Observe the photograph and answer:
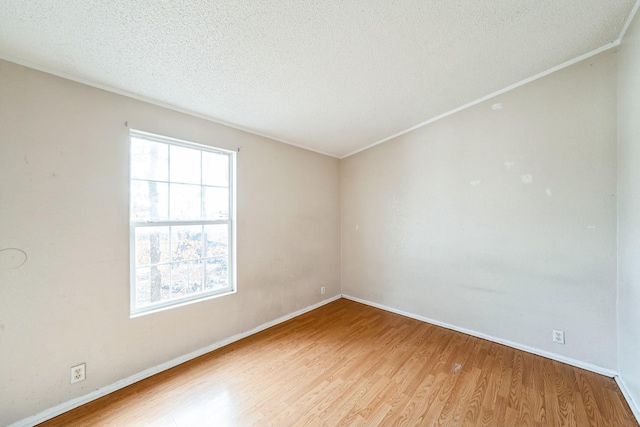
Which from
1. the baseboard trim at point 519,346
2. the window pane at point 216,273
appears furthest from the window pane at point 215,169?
the baseboard trim at point 519,346

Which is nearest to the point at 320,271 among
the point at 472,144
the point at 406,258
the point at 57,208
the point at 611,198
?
the point at 406,258

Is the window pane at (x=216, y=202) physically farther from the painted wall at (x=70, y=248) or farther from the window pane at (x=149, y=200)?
the painted wall at (x=70, y=248)

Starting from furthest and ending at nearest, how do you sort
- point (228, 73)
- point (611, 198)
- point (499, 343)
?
1. point (499, 343)
2. point (611, 198)
3. point (228, 73)

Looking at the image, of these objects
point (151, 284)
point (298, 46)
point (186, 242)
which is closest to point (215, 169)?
point (186, 242)

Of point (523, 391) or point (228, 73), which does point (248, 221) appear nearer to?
point (228, 73)

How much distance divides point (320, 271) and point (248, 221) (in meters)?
1.44

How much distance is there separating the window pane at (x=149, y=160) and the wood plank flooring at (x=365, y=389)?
169cm

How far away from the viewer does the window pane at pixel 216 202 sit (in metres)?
2.43

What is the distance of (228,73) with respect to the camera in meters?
1.78

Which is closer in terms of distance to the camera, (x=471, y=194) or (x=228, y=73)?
(x=228, y=73)

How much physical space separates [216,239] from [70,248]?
1059mm

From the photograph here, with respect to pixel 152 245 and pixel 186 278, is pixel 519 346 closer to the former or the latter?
pixel 186 278

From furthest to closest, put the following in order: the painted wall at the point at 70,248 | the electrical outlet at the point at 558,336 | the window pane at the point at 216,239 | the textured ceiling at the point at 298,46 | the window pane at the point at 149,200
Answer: the window pane at the point at 216,239 → the electrical outlet at the point at 558,336 → the window pane at the point at 149,200 → the painted wall at the point at 70,248 → the textured ceiling at the point at 298,46

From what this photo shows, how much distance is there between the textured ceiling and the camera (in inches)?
50.9
